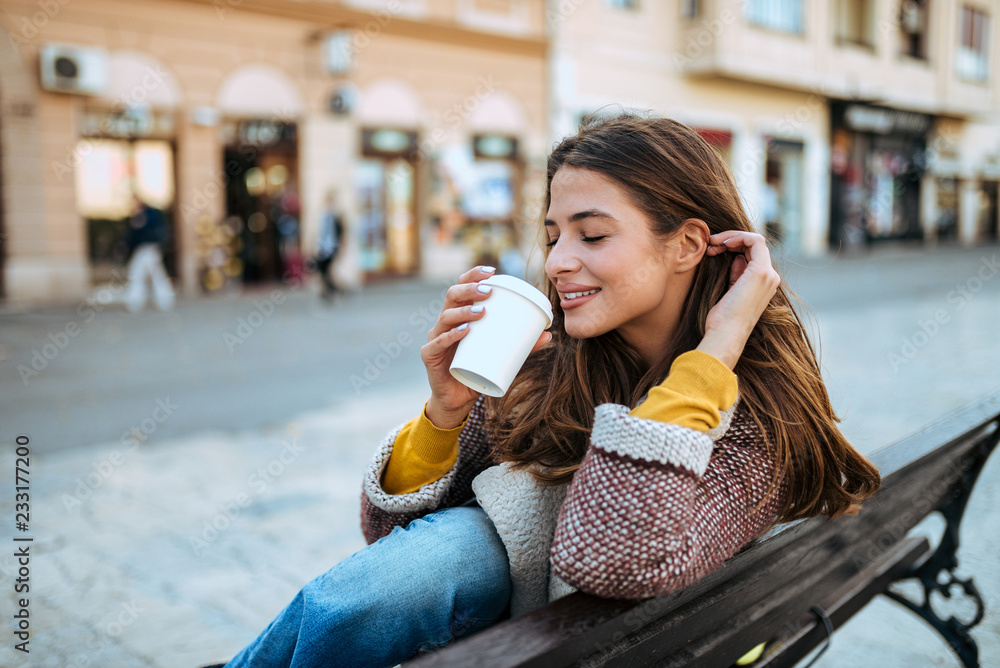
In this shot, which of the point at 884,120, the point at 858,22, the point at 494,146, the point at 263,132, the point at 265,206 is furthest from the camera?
the point at 884,120

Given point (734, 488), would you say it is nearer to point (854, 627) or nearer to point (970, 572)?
point (854, 627)

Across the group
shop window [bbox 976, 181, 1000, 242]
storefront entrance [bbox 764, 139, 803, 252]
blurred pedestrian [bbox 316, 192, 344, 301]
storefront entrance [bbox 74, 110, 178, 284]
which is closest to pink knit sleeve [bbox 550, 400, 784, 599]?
blurred pedestrian [bbox 316, 192, 344, 301]

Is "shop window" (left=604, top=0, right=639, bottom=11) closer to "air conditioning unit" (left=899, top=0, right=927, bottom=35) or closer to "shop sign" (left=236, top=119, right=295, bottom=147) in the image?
"shop sign" (left=236, top=119, right=295, bottom=147)

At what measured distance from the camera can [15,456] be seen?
4.71m

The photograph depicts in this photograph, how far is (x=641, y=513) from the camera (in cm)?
122

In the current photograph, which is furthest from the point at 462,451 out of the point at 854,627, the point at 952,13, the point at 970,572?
the point at 952,13

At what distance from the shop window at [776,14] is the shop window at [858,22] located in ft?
8.21

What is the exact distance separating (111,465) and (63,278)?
950cm

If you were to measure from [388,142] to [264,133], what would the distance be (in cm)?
251

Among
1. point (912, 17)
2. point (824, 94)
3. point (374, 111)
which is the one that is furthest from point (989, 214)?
point (374, 111)

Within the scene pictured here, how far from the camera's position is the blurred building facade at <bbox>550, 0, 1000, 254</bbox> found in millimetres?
18922

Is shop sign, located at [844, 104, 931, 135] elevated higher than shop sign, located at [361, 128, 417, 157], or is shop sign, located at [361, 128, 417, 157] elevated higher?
shop sign, located at [844, 104, 931, 135]

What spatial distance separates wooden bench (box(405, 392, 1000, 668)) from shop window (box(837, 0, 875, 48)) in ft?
81.1

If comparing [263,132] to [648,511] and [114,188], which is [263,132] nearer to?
[114,188]
